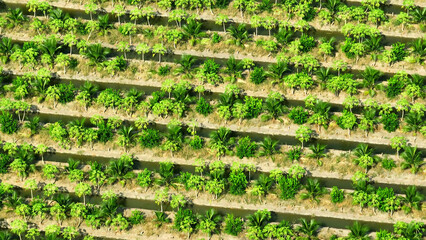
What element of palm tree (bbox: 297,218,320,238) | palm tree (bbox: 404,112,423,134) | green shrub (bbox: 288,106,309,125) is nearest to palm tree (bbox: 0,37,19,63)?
green shrub (bbox: 288,106,309,125)

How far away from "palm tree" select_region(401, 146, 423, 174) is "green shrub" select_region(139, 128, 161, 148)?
44.6ft

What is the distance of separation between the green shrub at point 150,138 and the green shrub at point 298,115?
7599mm

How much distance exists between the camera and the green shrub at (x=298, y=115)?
4419cm

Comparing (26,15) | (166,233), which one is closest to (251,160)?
(166,233)

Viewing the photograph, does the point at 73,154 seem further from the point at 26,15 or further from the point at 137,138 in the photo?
the point at 26,15

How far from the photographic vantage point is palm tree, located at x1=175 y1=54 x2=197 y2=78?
1805 inches

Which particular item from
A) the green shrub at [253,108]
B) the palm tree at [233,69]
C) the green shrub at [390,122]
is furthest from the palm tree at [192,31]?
the green shrub at [390,122]

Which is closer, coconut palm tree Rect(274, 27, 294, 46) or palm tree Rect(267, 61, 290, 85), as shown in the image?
palm tree Rect(267, 61, 290, 85)

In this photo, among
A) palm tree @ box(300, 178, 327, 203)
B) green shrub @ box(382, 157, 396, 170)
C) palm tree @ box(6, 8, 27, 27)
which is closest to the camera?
palm tree @ box(300, 178, 327, 203)

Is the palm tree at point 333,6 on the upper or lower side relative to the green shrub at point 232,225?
upper

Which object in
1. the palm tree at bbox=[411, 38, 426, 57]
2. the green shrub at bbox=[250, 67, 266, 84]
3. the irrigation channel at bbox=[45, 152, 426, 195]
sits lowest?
the irrigation channel at bbox=[45, 152, 426, 195]

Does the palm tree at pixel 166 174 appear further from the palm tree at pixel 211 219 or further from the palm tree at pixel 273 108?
the palm tree at pixel 273 108

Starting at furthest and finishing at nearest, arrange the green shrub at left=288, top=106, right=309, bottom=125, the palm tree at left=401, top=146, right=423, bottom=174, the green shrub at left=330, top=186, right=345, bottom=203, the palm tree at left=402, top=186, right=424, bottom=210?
the green shrub at left=288, top=106, right=309, bottom=125, the palm tree at left=401, top=146, right=423, bottom=174, the green shrub at left=330, top=186, right=345, bottom=203, the palm tree at left=402, top=186, right=424, bottom=210

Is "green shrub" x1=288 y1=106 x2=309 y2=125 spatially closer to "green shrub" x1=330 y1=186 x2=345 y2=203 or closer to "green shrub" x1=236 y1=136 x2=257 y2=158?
"green shrub" x1=236 y1=136 x2=257 y2=158
